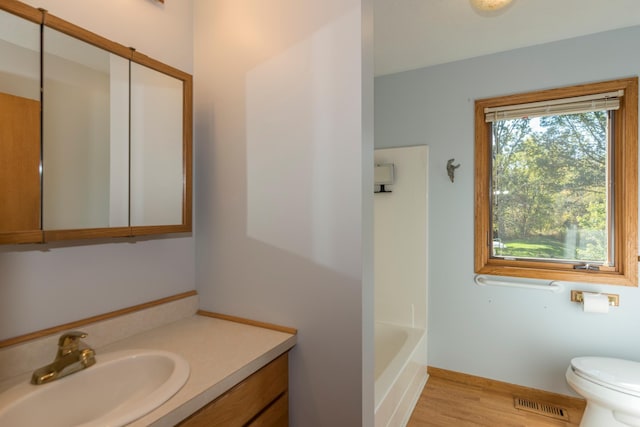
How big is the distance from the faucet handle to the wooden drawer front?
2.03ft

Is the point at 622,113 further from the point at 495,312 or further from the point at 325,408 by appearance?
the point at 325,408

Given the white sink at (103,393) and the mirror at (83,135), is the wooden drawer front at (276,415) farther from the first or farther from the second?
the mirror at (83,135)

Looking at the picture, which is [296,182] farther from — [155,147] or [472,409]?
[472,409]

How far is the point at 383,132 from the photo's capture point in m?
2.79

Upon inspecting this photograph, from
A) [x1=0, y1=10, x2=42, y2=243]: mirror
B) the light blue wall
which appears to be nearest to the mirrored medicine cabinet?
[x1=0, y1=10, x2=42, y2=243]: mirror

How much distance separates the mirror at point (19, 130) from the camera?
904mm

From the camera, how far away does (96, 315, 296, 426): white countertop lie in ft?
2.73

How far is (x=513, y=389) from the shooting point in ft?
7.60

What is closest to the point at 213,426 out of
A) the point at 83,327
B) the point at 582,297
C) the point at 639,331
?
the point at 83,327

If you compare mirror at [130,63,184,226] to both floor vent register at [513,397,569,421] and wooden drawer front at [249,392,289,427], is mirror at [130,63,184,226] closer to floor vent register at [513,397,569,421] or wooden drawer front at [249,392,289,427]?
wooden drawer front at [249,392,289,427]

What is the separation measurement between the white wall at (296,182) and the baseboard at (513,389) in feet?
5.42

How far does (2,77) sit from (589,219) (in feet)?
10.2

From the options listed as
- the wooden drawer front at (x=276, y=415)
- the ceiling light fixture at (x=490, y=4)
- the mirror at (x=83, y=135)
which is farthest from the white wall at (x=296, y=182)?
the ceiling light fixture at (x=490, y=4)

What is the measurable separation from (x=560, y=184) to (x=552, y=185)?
0.05 meters
